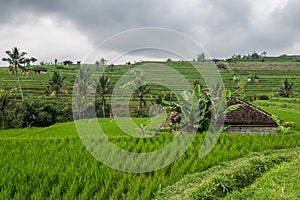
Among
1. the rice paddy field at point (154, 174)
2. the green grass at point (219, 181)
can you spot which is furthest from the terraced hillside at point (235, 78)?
the green grass at point (219, 181)

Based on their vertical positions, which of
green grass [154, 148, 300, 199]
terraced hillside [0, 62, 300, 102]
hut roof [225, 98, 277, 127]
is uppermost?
terraced hillside [0, 62, 300, 102]

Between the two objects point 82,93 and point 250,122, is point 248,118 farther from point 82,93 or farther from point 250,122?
point 82,93

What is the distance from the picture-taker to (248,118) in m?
11.2

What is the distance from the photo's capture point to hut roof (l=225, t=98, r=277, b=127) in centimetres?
1102

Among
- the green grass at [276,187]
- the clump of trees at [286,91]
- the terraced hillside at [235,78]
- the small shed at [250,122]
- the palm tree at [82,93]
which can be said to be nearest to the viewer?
the green grass at [276,187]

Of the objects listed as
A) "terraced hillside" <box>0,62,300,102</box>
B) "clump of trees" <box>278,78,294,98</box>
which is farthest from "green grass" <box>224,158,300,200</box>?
"clump of trees" <box>278,78,294,98</box>

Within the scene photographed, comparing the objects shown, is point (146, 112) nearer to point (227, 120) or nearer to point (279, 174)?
point (227, 120)

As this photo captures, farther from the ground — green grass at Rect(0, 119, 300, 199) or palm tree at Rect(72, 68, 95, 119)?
palm tree at Rect(72, 68, 95, 119)

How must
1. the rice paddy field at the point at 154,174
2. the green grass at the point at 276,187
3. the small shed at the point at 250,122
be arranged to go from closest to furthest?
1. the green grass at the point at 276,187
2. the rice paddy field at the point at 154,174
3. the small shed at the point at 250,122

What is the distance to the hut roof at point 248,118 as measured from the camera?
11023 millimetres

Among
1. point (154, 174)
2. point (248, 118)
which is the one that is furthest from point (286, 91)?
point (154, 174)

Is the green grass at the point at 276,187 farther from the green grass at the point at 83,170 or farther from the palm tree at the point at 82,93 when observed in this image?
the palm tree at the point at 82,93

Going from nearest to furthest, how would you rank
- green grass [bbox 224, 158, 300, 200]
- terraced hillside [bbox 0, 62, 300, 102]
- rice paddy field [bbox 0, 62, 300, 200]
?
green grass [bbox 224, 158, 300, 200] < rice paddy field [bbox 0, 62, 300, 200] < terraced hillside [bbox 0, 62, 300, 102]

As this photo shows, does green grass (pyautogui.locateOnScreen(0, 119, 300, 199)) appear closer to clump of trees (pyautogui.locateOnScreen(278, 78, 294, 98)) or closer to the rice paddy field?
the rice paddy field
